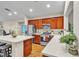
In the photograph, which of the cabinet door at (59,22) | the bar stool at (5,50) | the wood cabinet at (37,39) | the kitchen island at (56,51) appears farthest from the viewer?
the wood cabinet at (37,39)

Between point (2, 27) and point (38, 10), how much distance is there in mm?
1242

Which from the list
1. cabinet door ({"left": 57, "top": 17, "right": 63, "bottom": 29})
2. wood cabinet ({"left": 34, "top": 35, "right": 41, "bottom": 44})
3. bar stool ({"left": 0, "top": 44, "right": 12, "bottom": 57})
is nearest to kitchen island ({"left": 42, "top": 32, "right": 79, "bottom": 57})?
bar stool ({"left": 0, "top": 44, "right": 12, "bottom": 57})

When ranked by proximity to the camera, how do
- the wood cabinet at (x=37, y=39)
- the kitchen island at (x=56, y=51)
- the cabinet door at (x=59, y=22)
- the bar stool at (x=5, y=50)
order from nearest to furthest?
1. the kitchen island at (x=56, y=51)
2. the bar stool at (x=5, y=50)
3. the cabinet door at (x=59, y=22)
4. the wood cabinet at (x=37, y=39)

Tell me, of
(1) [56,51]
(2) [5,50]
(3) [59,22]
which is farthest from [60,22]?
(1) [56,51]

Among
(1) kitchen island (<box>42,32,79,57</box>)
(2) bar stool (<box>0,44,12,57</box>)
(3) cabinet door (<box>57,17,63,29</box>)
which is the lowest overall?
(2) bar stool (<box>0,44,12,57</box>)

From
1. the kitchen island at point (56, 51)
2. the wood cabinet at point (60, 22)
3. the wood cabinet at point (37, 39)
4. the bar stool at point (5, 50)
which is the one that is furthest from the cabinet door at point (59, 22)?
the kitchen island at point (56, 51)

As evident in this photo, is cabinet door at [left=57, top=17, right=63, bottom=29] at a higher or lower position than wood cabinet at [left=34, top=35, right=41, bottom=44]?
higher

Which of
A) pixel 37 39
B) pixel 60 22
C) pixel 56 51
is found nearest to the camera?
pixel 56 51

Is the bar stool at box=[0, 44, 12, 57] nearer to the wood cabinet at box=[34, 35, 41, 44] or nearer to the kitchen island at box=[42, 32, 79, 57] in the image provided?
the kitchen island at box=[42, 32, 79, 57]

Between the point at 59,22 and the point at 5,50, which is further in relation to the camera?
the point at 59,22

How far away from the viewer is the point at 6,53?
A: 3.17 meters

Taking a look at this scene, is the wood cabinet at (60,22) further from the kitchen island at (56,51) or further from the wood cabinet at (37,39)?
the kitchen island at (56,51)

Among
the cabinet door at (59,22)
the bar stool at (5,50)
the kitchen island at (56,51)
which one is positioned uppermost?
the cabinet door at (59,22)

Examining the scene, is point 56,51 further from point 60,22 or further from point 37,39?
point 37,39
